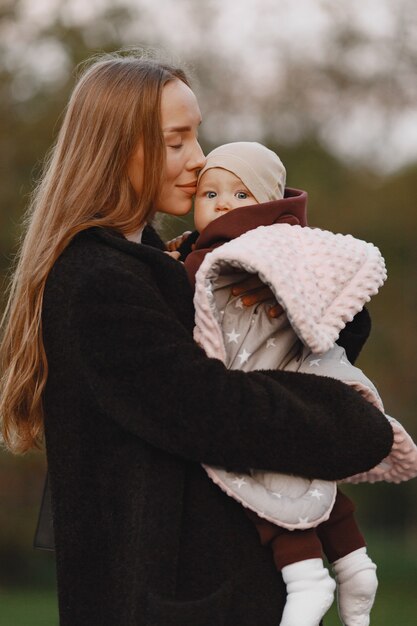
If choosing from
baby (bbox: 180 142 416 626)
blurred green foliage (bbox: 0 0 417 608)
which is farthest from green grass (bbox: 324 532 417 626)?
baby (bbox: 180 142 416 626)

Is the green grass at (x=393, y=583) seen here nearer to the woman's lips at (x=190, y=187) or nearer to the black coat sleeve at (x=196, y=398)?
the woman's lips at (x=190, y=187)

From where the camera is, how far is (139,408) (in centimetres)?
179

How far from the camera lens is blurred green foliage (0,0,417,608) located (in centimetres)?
970

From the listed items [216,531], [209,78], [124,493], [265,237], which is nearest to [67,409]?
[124,493]

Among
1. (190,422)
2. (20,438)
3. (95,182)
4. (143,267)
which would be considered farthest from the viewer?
(20,438)

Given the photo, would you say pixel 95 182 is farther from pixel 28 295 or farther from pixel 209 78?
pixel 209 78

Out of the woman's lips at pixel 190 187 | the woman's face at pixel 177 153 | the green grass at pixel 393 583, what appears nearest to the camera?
the woman's face at pixel 177 153

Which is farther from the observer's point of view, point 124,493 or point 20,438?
point 20,438

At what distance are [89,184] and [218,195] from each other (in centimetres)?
29

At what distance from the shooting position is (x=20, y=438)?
226 centimetres

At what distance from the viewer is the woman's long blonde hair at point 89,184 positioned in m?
2.01

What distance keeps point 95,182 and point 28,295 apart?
239mm

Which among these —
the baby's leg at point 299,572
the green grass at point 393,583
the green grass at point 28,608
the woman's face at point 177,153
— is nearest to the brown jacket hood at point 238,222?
the woman's face at point 177,153

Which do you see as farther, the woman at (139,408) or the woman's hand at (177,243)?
the woman's hand at (177,243)
